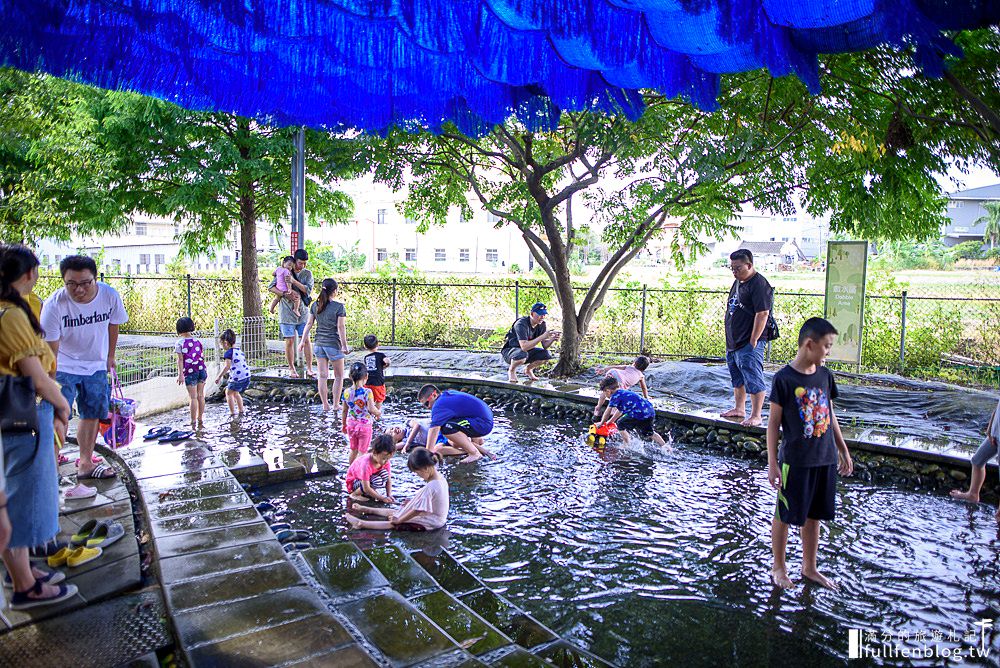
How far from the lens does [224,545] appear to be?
4.27 metres

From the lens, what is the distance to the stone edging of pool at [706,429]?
21.8 ft

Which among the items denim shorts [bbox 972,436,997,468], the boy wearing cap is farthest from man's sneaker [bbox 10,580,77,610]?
the boy wearing cap

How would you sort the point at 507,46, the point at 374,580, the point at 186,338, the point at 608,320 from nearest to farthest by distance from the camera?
the point at 374,580
the point at 507,46
the point at 186,338
the point at 608,320

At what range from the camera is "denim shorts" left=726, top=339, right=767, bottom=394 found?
757 cm

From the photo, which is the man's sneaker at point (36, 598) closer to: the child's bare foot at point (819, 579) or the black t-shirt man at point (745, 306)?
the child's bare foot at point (819, 579)

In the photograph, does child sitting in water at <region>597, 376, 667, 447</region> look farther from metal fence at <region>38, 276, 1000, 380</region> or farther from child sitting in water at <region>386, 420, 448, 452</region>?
metal fence at <region>38, 276, 1000, 380</region>

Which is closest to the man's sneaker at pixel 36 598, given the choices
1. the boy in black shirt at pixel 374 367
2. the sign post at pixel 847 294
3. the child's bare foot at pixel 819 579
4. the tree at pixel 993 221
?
the child's bare foot at pixel 819 579

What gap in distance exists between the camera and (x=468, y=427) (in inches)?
288

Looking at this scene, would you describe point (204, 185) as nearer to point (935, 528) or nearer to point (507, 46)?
point (507, 46)

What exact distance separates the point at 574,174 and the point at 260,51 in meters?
8.73

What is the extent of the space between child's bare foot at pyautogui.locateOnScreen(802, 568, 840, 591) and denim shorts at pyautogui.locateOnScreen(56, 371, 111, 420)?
523 centimetres

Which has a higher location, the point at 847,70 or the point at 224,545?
the point at 847,70

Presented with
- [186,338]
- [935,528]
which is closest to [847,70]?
[935,528]

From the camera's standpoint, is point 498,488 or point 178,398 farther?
point 178,398
